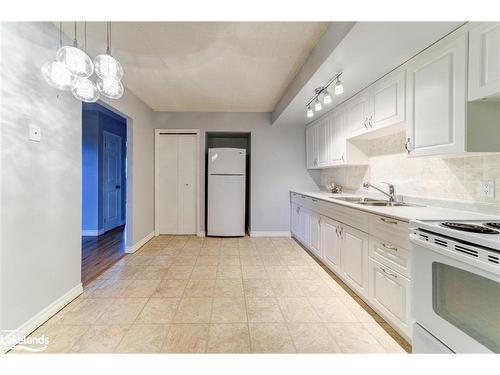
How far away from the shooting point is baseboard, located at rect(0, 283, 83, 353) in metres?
1.58

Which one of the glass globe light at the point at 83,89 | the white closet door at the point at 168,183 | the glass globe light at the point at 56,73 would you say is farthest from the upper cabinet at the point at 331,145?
the glass globe light at the point at 56,73

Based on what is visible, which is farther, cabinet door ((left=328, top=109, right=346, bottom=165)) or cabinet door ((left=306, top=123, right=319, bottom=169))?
cabinet door ((left=306, top=123, right=319, bottom=169))

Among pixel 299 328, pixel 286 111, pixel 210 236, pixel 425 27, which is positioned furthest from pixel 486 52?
pixel 210 236

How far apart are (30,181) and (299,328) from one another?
2196 millimetres

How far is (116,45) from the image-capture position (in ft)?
7.48

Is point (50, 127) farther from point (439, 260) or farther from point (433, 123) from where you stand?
point (433, 123)

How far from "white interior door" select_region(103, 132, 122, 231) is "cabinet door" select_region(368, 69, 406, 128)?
4741 mm

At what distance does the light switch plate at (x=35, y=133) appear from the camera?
170 cm

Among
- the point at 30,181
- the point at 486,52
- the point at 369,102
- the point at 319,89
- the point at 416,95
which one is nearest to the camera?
the point at 486,52

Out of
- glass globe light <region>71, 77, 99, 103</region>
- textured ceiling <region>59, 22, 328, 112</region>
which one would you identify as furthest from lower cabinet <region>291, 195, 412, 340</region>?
glass globe light <region>71, 77, 99, 103</region>

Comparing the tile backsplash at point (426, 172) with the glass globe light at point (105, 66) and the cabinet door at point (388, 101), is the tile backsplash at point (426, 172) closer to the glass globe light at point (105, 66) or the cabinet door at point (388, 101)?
the cabinet door at point (388, 101)

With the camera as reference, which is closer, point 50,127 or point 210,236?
point 50,127

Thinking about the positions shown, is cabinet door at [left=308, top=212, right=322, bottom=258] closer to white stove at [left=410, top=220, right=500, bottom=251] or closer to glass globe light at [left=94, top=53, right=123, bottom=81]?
white stove at [left=410, top=220, right=500, bottom=251]

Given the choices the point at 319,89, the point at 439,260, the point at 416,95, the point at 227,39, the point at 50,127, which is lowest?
the point at 439,260
